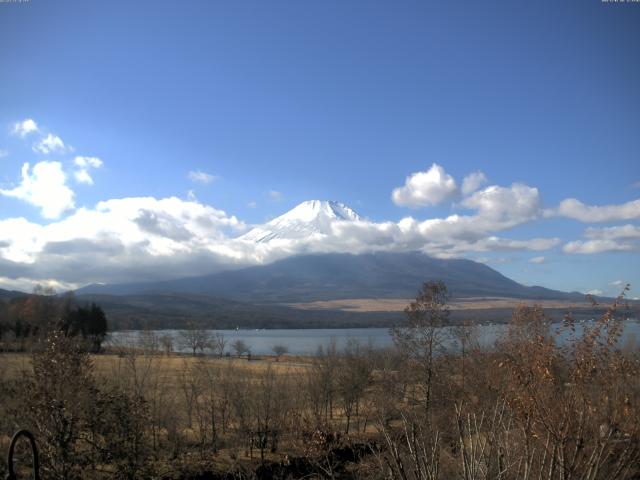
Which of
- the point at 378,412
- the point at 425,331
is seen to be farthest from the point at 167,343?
the point at 378,412

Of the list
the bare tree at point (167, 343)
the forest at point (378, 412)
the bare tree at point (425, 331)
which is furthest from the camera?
the bare tree at point (167, 343)

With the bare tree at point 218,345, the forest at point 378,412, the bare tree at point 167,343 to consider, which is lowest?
the bare tree at point 218,345

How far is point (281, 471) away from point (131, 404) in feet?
36.9

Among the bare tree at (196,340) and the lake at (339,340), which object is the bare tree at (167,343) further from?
the bare tree at (196,340)

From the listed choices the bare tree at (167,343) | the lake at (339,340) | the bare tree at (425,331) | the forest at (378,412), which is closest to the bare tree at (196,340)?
the lake at (339,340)

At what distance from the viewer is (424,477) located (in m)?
6.14

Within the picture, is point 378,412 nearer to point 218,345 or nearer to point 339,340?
point 218,345

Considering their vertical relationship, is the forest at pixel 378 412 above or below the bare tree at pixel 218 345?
above

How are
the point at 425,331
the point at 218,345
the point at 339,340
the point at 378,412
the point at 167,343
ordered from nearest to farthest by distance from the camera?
the point at 378,412 < the point at 425,331 < the point at 167,343 < the point at 218,345 < the point at 339,340

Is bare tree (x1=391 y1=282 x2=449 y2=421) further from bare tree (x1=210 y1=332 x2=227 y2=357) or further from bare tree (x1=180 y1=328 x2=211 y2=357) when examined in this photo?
bare tree (x1=180 y1=328 x2=211 y2=357)

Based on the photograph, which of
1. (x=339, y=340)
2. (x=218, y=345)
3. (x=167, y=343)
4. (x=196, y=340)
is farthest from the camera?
(x=339, y=340)

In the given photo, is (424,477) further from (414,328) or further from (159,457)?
(414,328)

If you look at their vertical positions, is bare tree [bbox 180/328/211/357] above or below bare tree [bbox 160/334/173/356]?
below

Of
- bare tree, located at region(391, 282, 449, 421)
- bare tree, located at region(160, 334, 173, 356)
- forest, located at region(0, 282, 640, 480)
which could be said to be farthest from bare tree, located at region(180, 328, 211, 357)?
bare tree, located at region(391, 282, 449, 421)
